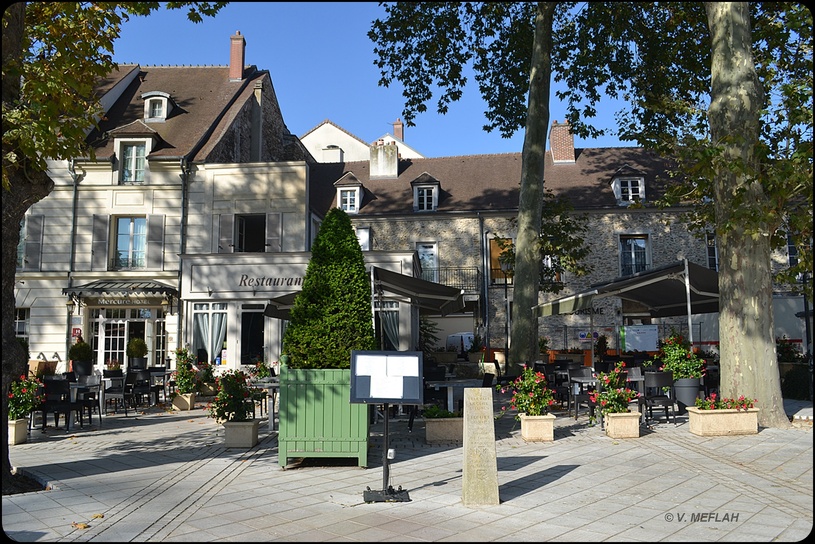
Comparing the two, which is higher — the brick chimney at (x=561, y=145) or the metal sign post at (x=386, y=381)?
the brick chimney at (x=561, y=145)

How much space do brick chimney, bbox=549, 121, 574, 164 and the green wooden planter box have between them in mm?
24134

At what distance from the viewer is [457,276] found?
2664 centimetres

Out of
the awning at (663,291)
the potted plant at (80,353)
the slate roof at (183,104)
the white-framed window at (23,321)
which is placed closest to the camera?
the awning at (663,291)

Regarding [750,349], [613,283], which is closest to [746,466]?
[750,349]

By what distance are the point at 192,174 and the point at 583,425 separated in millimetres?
15184

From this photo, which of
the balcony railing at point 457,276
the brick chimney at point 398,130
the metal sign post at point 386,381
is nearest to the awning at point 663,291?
the metal sign post at point 386,381

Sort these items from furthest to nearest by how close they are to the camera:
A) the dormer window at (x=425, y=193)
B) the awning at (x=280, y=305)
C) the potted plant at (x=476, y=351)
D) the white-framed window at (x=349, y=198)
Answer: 1. the white-framed window at (x=349, y=198)
2. the dormer window at (x=425, y=193)
3. the potted plant at (x=476, y=351)
4. the awning at (x=280, y=305)

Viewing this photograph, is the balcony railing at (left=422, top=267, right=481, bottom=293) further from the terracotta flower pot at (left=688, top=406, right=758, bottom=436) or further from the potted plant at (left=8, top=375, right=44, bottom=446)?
the potted plant at (left=8, top=375, right=44, bottom=446)

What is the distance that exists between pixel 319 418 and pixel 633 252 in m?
21.9

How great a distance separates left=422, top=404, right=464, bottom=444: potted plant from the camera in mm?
8453

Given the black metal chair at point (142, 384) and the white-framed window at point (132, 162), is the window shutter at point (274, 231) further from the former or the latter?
the black metal chair at point (142, 384)

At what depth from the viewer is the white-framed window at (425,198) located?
27.3m

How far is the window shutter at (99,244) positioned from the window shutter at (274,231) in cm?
508

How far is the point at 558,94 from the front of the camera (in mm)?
18641
